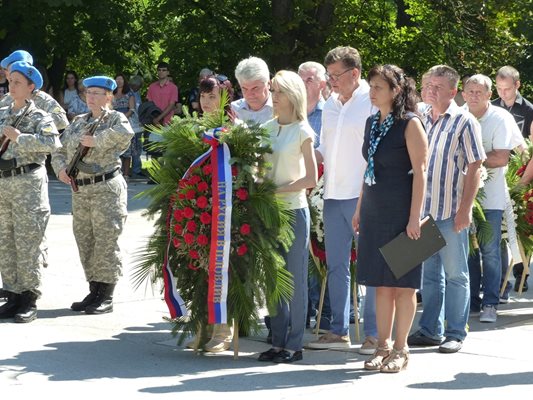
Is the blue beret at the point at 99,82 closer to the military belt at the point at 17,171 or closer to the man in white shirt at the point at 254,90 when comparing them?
the military belt at the point at 17,171

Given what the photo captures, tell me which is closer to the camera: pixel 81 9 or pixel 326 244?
pixel 326 244

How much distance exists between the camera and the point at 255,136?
23.9 ft

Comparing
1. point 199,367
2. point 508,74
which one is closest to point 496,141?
point 508,74

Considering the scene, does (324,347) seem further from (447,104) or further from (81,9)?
(81,9)

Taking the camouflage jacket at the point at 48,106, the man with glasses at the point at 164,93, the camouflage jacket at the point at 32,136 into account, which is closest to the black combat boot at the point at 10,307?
the camouflage jacket at the point at 32,136

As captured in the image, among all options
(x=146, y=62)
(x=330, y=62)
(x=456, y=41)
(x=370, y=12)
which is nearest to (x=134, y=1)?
(x=146, y=62)

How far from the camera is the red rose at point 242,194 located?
24.0 ft

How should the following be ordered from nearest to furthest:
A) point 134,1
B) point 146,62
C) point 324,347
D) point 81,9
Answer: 1. point 324,347
2. point 81,9
3. point 134,1
4. point 146,62

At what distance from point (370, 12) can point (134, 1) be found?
4.84 meters

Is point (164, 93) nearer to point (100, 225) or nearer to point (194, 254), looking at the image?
point (100, 225)

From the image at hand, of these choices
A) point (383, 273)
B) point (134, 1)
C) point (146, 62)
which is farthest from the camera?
point (146, 62)

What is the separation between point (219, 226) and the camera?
723 centimetres

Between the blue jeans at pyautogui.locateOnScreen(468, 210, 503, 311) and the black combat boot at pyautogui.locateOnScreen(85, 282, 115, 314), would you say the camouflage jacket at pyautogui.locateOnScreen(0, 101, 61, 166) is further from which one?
the blue jeans at pyautogui.locateOnScreen(468, 210, 503, 311)

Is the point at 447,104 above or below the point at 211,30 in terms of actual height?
below
